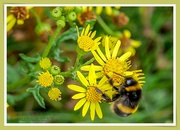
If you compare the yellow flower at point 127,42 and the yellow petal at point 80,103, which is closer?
the yellow petal at point 80,103

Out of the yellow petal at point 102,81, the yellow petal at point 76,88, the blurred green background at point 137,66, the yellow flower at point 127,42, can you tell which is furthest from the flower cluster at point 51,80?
the yellow flower at point 127,42

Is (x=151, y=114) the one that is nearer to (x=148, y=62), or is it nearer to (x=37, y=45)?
(x=148, y=62)

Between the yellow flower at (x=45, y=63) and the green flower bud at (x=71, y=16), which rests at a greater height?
the green flower bud at (x=71, y=16)

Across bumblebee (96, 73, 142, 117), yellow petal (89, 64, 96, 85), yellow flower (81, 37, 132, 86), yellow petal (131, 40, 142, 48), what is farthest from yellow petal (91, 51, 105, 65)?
yellow petal (131, 40, 142, 48)

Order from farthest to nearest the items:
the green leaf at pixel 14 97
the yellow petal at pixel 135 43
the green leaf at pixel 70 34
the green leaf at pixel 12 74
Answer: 1. the yellow petal at pixel 135 43
2. the green leaf at pixel 12 74
3. the green leaf at pixel 14 97
4. the green leaf at pixel 70 34

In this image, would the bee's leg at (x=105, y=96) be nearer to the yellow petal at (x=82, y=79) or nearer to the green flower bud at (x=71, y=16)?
the yellow petal at (x=82, y=79)

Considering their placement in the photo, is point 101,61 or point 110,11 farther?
point 110,11

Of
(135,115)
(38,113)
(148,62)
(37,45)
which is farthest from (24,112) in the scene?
(148,62)
